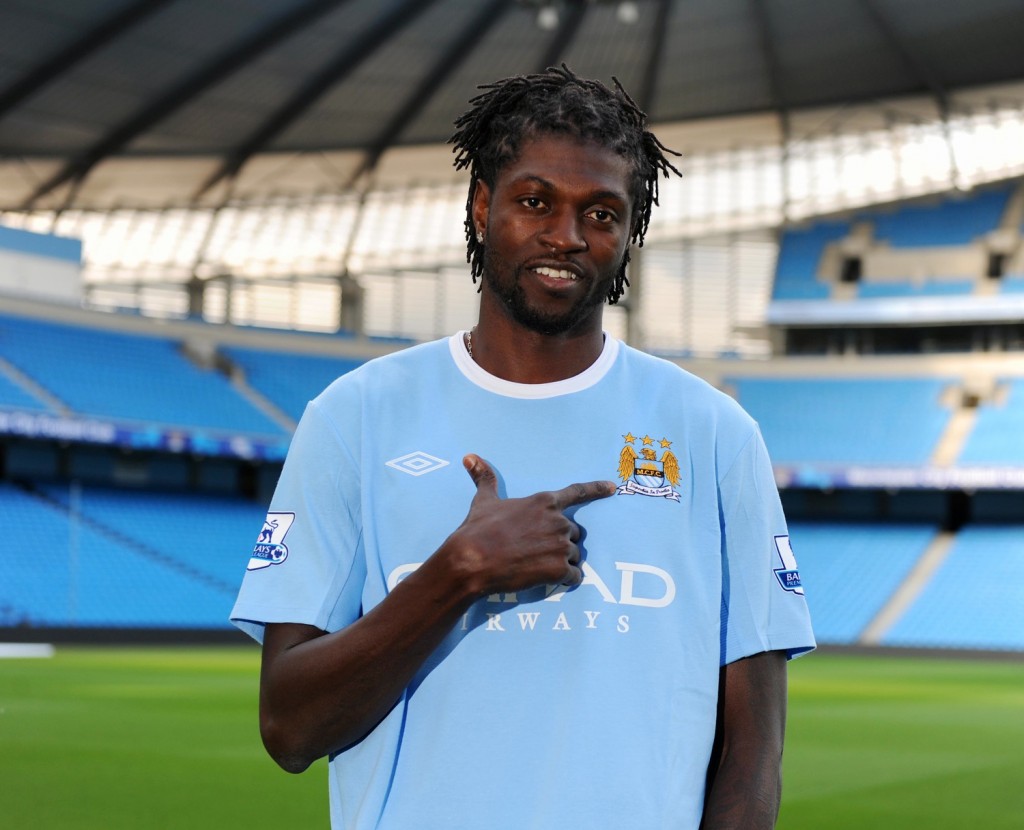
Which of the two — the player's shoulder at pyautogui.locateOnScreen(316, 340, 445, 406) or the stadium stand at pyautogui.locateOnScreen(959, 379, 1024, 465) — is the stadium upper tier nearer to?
the stadium stand at pyautogui.locateOnScreen(959, 379, 1024, 465)

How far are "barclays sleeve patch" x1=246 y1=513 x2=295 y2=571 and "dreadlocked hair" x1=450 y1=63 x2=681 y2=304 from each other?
832 millimetres

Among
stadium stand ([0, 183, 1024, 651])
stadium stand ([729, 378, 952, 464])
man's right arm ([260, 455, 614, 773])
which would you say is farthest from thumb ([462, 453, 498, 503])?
stadium stand ([729, 378, 952, 464])

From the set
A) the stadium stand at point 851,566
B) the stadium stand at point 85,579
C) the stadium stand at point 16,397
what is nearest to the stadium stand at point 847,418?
the stadium stand at point 851,566

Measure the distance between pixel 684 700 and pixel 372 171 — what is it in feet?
162

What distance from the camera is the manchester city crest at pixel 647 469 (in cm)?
273

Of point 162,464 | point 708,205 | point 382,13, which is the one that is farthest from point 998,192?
point 162,464

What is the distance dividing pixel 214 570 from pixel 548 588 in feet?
133

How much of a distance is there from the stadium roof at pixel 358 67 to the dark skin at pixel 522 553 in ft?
111

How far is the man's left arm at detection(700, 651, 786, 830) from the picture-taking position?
2.72 m

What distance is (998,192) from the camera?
183 feet

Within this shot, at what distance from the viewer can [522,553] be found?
2502mm

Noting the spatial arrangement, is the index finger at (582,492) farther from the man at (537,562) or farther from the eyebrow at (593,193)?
the eyebrow at (593,193)

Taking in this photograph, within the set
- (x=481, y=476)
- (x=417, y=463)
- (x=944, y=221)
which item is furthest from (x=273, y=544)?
(x=944, y=221)

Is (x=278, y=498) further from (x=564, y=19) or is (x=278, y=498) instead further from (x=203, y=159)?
(x=203, y=159)
